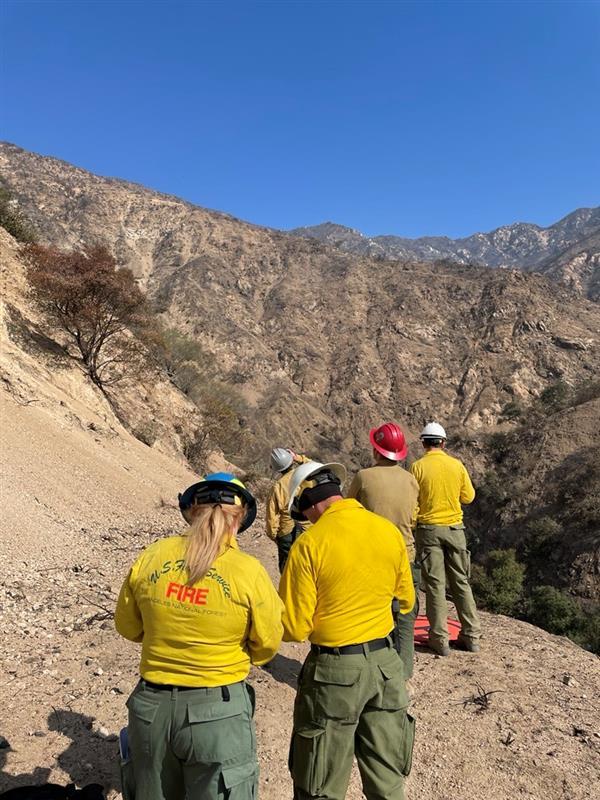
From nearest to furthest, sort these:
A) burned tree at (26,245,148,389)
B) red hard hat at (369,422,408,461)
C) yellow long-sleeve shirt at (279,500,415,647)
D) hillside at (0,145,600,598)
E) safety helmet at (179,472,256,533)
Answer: safety helmet at (179,472,256,533) → yellow long-sleeve shirt at (279,500,415,647) → red hard hat at (369,422,408,461) → burned tree at (26,245,148,389) → hillside at (0,145,600,598)

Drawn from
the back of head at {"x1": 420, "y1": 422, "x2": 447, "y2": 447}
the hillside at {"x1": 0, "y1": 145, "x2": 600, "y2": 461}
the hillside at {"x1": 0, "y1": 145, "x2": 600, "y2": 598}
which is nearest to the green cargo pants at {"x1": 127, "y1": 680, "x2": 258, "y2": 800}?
the back of head at {"x1": 420, "y1": 422, "x2": 447, "y2": 447}

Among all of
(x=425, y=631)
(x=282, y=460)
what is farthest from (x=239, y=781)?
(x=425, y=631)

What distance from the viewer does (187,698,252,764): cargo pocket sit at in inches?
72.2

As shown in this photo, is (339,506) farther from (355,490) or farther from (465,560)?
(465,560)

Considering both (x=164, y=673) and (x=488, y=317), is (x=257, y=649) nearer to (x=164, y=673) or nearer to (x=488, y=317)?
(x=164, y=673)

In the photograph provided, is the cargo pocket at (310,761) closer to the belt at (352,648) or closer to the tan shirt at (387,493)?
the belt at (352,648)

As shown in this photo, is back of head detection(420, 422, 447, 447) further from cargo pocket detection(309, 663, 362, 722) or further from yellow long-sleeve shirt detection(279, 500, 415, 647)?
cargo pocket detection(309, 663, 362, 722)

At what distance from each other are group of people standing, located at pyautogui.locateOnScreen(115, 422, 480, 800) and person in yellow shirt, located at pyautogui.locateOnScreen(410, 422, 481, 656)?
2.03 metres

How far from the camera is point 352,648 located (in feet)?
7.47

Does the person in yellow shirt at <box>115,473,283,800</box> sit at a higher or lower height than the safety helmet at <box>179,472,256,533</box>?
lower

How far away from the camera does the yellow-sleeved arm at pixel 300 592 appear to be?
2.30 meters

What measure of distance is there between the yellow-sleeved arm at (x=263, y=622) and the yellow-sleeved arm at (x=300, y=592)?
19 cm

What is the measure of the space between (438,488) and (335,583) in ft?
8.31

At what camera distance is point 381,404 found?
5262 centimetres
